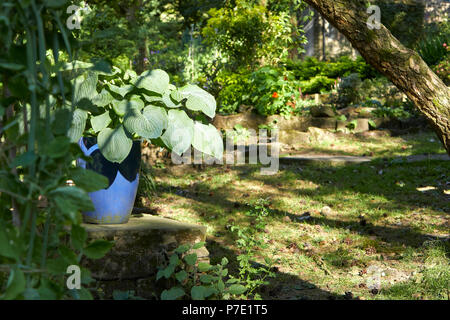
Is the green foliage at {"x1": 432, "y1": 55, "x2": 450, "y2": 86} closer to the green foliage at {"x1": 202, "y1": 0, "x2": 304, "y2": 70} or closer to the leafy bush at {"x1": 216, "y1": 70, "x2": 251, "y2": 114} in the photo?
the green foliage at {"x1": 202, "y1": 0, "x2": 304, "y2": 70}

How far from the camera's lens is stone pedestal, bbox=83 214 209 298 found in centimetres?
295

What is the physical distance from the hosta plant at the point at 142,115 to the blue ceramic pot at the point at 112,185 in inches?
6.0

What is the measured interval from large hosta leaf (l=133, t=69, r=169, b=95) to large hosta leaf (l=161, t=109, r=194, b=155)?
0.16 metres

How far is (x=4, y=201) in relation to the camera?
1485 millimetres

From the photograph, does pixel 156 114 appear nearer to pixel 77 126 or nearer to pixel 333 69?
pixel 77 126

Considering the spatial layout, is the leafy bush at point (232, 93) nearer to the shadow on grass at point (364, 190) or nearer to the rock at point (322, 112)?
the rock at point (322, 112)

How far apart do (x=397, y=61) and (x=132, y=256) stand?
7.50ft

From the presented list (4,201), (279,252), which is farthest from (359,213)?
(4,201)

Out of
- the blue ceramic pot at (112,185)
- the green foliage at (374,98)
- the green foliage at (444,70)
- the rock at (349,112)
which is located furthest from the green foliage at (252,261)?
the green foliage at (444,70)

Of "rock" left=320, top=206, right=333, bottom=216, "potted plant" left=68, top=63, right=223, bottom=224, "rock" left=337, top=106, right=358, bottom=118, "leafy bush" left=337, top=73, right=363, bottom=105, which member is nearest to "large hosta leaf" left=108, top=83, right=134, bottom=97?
"potted plant" left=68, top=63, right=223, bottom=224

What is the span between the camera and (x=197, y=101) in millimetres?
2982

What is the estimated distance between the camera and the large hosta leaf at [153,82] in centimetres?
280

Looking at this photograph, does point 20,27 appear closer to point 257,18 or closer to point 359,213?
point 359,213

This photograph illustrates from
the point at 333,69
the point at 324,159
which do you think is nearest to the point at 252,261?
the point at 324,159
